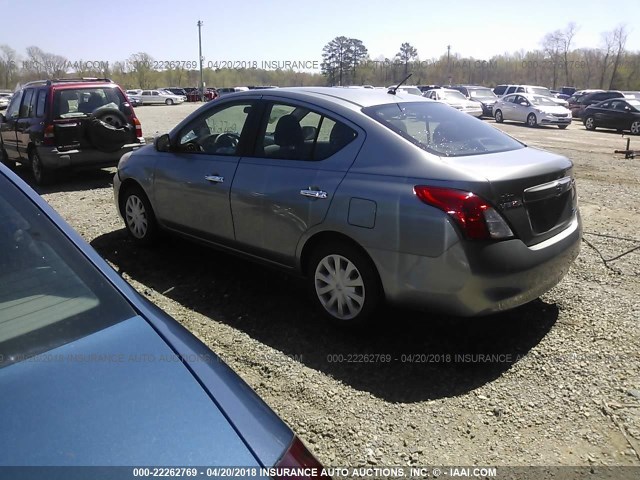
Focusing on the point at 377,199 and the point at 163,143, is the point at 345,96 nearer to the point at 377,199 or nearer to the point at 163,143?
the point at 377,199

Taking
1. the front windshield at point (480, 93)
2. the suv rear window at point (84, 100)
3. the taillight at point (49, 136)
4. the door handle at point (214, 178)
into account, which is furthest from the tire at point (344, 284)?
the front windshield at point (480, 93)

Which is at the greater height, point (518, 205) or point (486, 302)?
point (518, 205)

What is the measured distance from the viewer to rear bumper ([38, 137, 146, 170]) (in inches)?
347

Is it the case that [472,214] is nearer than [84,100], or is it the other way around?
[472,214]

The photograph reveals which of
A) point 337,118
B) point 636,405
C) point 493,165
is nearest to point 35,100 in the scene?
point 337,118

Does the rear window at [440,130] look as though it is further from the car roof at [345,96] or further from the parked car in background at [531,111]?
the parked car in background at [531,111]

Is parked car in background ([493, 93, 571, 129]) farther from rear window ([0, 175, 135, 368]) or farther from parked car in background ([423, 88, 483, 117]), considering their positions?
rear window ([0, 175, 135, 368])

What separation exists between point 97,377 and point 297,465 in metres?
0.65

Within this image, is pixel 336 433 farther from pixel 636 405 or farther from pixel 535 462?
pixel 636 405

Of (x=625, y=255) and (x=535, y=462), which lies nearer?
(x=535, y=462)

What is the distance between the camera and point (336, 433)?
2711mm

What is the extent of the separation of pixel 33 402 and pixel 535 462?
7.37 feet

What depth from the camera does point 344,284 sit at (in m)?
3.61

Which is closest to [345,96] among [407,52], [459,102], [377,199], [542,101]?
[377,199]
